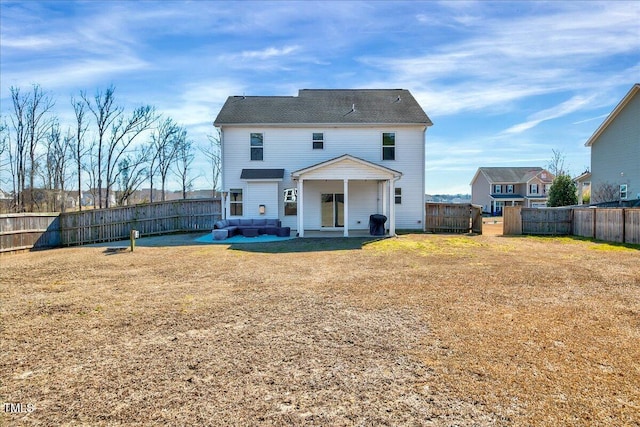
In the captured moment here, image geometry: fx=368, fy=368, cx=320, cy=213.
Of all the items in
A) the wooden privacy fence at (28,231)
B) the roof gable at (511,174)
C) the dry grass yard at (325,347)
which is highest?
the roof gable at (511,174)

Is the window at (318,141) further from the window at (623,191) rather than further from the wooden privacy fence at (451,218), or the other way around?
the window at (623,191)

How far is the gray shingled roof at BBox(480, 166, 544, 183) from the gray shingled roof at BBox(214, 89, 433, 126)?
1376 inches

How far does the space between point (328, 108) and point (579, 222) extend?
48.0ft

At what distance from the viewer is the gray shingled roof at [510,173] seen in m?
51.3

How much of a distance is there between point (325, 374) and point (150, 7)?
11.7m

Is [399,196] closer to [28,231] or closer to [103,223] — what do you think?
[103,223]

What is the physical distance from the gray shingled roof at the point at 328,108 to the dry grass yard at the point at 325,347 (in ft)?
40.3

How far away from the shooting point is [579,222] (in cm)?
1889

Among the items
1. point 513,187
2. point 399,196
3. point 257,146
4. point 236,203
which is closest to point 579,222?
point 399,196

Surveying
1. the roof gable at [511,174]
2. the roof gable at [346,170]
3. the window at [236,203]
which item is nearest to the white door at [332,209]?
the roof gable at [346,170]

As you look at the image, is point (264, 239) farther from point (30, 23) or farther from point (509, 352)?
point (509, 352)

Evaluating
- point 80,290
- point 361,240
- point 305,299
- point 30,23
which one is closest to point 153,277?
point 80,290

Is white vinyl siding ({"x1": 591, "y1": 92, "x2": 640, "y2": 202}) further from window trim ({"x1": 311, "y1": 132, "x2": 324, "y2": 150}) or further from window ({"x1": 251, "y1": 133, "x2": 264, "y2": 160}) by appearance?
window ({"x1": 251, "y1": 133, "x2": 264, "y2": 160})

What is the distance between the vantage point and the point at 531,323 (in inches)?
220
